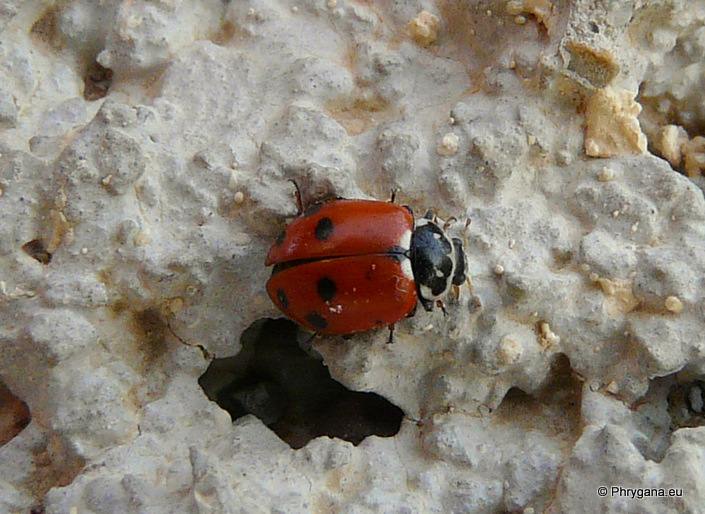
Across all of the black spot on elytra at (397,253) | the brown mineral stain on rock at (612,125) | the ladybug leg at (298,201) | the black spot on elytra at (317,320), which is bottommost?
the black spot on elytra at (317,320)

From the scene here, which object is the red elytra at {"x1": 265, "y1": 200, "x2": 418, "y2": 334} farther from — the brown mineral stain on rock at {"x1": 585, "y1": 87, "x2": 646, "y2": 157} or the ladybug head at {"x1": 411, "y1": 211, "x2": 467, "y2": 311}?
the brown mineral stain on rock at {"x1": 585, "y1": 87, "x2": 646, "y2": 157}

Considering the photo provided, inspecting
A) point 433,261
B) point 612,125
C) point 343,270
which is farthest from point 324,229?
point 612,125

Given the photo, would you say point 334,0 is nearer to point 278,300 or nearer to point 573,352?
point 278,300

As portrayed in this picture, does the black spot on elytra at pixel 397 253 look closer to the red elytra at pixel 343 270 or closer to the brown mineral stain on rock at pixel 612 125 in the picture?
the red elytra at pixel 343 270

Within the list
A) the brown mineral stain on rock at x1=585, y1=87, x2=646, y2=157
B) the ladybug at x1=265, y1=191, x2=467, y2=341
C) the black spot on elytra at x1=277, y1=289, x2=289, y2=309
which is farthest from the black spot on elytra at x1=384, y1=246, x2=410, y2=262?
the brown mineral stain on rock at x1=585, y1=87, x2=646, y2=157

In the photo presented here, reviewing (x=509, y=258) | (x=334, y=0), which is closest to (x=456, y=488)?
(x=509, y=258)

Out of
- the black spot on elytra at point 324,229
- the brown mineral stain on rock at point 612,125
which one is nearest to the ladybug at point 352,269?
the black spot on elytra at point 324,229

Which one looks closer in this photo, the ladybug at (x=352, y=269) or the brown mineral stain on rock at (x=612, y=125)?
the ladybug at (x=352, y=269)
